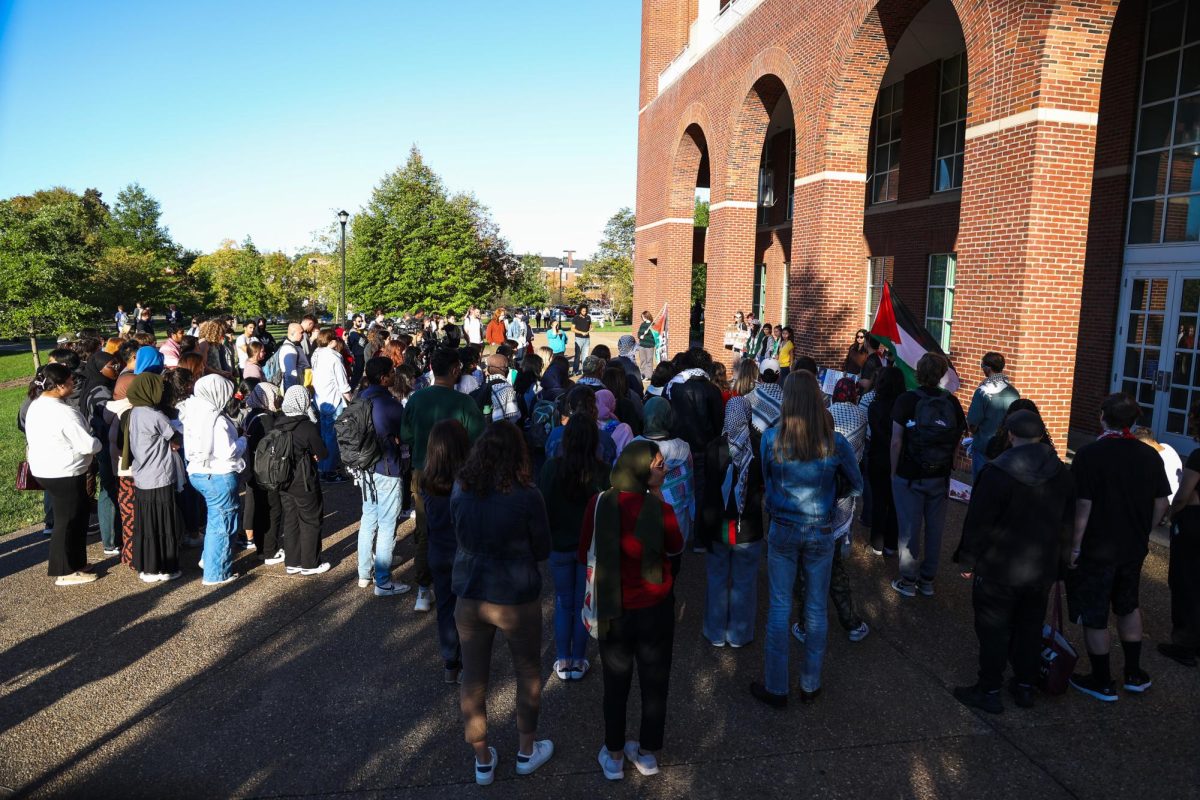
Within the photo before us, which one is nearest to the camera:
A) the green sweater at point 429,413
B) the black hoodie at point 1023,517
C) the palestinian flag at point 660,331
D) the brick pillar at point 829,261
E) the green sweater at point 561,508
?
the black hoodie at point 1023,517

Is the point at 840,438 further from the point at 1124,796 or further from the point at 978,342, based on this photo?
the point at 978,342

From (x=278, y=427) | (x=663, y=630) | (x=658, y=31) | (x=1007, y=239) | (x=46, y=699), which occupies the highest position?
(x=658, y=31)

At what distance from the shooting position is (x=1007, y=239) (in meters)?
9.07

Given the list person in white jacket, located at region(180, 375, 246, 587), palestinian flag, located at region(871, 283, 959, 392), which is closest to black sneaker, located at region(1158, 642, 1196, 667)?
palestinian flag, located at region(871, 283, 959, 392)

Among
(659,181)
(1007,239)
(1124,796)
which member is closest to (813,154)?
(1007,239)

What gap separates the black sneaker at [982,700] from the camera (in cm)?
439

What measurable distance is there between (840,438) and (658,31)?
22447 mm

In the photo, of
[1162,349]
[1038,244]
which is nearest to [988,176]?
[1038,244]

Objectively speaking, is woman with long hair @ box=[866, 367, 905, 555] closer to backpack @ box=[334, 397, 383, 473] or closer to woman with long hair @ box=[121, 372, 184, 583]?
backpack @ box=[334, 397, 383, 473]

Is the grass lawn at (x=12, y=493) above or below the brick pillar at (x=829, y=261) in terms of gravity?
below

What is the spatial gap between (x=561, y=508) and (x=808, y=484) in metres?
1.43

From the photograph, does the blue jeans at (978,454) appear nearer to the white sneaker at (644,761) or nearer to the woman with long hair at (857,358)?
the woman with long hair at (857,358)

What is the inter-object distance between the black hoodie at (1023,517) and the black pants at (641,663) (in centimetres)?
192

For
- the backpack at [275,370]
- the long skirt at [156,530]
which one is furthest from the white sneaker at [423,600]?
the backpack at [275,370]
